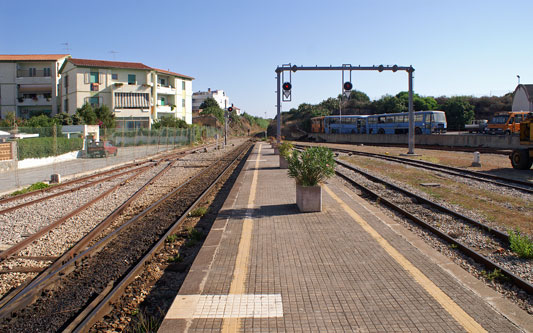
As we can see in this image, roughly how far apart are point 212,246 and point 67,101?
2295 inches

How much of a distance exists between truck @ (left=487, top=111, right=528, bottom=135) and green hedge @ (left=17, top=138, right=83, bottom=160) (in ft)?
122

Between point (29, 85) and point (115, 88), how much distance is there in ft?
45.9

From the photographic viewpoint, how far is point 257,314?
4500 millimetres

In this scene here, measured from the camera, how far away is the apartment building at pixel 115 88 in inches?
2175

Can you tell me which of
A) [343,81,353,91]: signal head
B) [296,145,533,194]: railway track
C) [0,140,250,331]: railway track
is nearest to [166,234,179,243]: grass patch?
[0,140,250,331]: railway track

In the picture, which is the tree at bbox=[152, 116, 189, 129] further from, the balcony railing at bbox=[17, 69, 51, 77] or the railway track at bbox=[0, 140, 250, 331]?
the railway track at bbox=[0, 140, 250, 331]

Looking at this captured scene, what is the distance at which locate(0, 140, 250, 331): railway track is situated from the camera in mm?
5066

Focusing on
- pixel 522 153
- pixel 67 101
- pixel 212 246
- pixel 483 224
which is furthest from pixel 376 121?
pixel 212 246

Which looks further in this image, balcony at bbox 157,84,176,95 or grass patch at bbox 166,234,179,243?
balcony at bbox 157,84,176,95

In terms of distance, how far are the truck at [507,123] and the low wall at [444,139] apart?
5422mm

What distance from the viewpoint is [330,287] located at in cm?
518

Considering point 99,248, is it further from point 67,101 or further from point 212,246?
point 67,101

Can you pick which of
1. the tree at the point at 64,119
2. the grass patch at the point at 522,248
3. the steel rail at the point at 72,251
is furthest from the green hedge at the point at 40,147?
the grass patch at the point at 522,248

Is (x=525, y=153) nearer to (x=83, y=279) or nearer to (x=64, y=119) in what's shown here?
(x=83, y=279)
